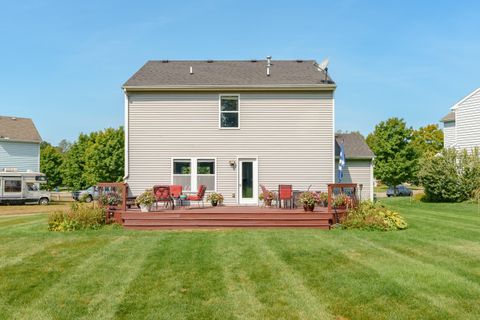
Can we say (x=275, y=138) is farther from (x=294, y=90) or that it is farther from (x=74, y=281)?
(x=74, y=281)

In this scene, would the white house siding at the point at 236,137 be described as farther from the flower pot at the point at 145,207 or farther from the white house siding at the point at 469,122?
the white house siding at the point at 469,122

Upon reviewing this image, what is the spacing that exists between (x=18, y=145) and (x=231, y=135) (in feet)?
86.0

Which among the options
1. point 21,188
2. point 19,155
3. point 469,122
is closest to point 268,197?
point 469,122

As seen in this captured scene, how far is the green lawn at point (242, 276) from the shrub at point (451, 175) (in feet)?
36.9

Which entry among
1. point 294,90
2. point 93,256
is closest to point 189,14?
point 294,90

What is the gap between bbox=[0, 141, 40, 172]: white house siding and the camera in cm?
3328

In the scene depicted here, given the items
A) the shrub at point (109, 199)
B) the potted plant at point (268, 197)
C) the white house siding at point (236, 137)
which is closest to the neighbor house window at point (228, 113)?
the white house siding at point (236, 137)

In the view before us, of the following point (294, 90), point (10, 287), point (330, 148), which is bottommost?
point (10, 287)

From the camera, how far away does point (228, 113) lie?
16.3 m

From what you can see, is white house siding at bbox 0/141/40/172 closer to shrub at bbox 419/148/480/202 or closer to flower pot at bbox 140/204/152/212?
flower pot at bbox 140/204/152/212

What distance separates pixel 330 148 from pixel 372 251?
821 cm

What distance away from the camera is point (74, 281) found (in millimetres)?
6223

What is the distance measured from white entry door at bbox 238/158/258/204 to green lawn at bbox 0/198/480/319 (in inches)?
222

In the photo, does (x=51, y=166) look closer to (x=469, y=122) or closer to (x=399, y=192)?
(x=399, y=192)
